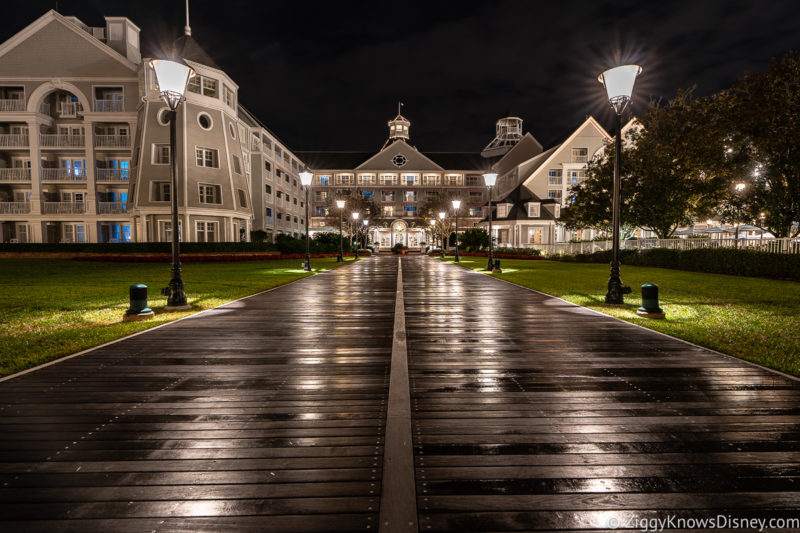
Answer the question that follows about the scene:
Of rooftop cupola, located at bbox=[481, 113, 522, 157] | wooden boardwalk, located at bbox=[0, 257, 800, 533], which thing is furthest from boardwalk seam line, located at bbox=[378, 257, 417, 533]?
rooftop cupola, located at bbox=[481, 113, 522, 157]

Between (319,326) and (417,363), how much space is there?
9.68 feet

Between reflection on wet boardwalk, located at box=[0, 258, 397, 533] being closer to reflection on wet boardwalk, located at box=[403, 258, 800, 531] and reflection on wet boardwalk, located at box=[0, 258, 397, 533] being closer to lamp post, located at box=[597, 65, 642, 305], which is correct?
reflection on wet boardwalk, located at box=[403, 258, 800, 531]

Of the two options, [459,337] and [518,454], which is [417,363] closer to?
[459,337]

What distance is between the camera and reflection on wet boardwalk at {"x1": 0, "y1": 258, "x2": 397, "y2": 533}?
2.29 m

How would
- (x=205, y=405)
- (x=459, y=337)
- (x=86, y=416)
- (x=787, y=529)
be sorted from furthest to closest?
(x=459, y=337) < (x=205, y=405) < (x=86, y=416) < (x=787, y=529)

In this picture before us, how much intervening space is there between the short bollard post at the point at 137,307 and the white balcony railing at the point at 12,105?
128 feet

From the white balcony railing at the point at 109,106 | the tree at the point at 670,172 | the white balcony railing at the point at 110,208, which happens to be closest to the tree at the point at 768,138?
the tree at the point at 670,172

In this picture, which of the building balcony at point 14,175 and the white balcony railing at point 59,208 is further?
the white balcony railing at point 59,208

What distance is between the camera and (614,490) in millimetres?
2490

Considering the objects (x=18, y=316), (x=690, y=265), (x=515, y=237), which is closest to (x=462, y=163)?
(x=515, y=237)

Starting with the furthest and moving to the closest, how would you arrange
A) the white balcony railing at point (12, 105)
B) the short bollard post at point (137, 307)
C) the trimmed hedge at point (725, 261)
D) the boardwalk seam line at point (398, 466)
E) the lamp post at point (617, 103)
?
the white balcony railing at point (12, 105) < the trimmed hedge at point (725, 261) < the lamp post at point (617, 103) < the short bollard post at point (137, 307) < the boardwalk seam line at point (398, 466)

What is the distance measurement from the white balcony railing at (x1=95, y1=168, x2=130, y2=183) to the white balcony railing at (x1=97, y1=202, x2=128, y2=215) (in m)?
2.08

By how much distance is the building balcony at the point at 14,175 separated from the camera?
32938 mm

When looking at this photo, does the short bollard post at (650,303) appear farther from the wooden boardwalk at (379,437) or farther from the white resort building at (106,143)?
the white resort building at (106,143)
